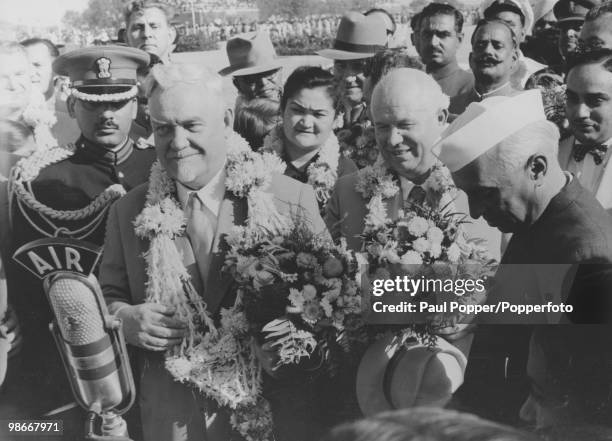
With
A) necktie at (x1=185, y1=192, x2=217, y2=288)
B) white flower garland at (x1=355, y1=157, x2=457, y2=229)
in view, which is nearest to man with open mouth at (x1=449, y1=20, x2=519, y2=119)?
white flower garland at (x1=355, y1=157, x2=457, y2=229)

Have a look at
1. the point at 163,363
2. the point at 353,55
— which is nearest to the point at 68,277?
the point at 163,363

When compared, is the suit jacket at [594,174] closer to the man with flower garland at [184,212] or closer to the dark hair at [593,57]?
the dark hair at [593,57]

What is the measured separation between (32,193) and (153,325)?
717mm

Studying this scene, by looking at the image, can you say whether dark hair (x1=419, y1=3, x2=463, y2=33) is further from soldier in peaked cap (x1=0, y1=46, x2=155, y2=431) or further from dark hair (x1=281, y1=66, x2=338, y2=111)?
soldier in peaked cap (x1=0, y1=46, x2=155, y2=431)

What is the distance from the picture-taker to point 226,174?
281 cm

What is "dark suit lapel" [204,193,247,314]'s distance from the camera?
2.80 meters

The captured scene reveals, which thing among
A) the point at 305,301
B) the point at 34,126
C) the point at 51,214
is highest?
the point at 34,126

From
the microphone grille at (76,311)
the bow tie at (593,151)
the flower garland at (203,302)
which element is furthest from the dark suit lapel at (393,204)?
the microphone grille at (76,311)

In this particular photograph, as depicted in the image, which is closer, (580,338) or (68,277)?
(580,338)

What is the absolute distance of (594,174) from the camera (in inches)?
107

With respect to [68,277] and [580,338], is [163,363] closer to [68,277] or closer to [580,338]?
[68,277]

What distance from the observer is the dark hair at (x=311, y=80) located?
9.32ft

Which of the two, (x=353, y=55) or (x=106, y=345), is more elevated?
(x=353, y=55)

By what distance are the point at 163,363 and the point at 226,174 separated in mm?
789
